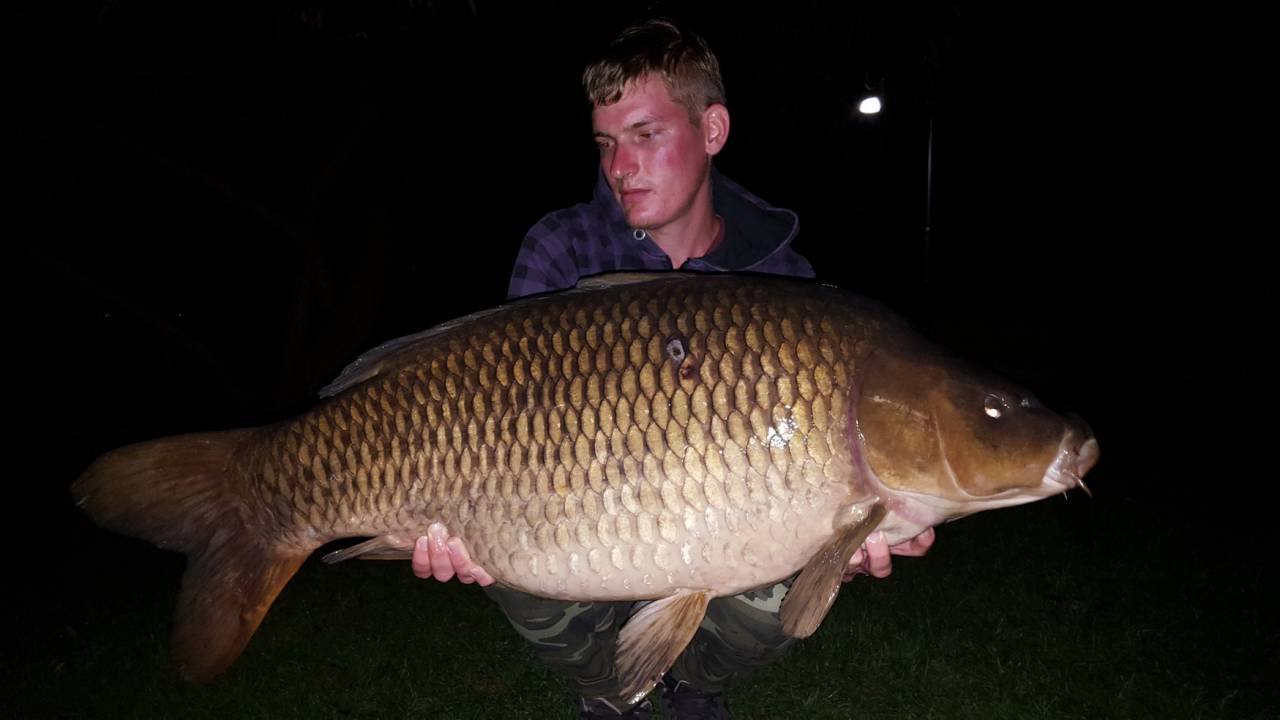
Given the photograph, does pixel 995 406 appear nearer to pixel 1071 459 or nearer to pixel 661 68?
pixel 1071 459

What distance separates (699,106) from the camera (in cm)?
213

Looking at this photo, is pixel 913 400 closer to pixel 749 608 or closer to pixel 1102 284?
pixel 749 608

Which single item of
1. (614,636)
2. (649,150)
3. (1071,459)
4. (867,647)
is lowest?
(867,647)

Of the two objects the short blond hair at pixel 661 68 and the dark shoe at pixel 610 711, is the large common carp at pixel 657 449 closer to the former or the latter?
the short blond hair at pixel 661 68

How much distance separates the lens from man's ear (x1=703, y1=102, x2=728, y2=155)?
85.4 inches

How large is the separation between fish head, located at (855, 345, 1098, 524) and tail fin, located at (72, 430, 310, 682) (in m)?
1.13

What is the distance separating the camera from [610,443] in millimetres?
1498

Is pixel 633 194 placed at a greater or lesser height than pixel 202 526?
greater

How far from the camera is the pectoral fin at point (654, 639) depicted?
1603 mm

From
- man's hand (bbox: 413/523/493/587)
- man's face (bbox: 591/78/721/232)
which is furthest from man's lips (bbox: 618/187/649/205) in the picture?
man's hand (bbox: 413/523/493/587)

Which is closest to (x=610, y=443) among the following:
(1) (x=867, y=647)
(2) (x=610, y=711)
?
(2) (x=610, y=711)

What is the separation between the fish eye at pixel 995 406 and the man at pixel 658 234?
0.52 m

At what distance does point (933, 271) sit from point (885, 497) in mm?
12211

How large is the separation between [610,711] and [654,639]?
2.64ft
